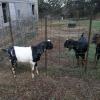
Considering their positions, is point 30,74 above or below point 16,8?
below

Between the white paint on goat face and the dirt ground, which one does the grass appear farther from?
the white paint on goat face

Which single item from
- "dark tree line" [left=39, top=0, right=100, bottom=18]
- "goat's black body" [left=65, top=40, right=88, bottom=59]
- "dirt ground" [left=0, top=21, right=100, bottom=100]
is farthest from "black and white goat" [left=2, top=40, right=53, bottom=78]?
"dark tree line" [left=39, top=0, right=100, bottom=18]

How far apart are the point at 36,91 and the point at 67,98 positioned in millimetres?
864

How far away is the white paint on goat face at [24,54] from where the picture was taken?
6.43m

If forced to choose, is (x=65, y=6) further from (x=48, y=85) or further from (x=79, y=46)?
(x=48, y=85)

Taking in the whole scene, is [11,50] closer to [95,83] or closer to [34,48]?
[34,48]

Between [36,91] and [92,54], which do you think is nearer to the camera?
[36,91]

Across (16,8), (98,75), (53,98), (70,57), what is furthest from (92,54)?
(16,8)

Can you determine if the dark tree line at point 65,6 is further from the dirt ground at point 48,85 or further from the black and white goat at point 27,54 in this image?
the black and white goat at point 27,54

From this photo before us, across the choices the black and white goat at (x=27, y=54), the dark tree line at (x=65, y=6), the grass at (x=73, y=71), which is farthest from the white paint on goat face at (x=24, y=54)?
the dark tree line at (x=65, y=6)

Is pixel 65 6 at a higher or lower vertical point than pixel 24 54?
higher

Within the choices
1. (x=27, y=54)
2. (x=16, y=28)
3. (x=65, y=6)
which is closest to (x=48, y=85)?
(x=27, y=54)

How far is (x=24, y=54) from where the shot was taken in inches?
253

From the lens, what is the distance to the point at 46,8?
97.2ft
